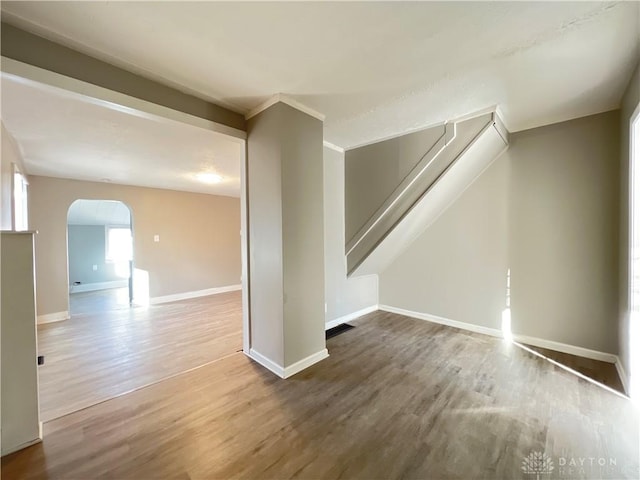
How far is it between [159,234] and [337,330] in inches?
160

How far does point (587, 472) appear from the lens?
1.34 metres

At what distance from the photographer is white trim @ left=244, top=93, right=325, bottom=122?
7.16 feet

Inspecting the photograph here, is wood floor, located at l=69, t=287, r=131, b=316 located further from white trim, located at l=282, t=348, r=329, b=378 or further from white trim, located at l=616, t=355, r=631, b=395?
white trim, located at l=616, t=355, r=631, b=395

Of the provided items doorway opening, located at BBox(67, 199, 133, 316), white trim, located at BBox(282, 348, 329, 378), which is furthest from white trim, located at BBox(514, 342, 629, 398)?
doorway opening, located at BBox(67, 199, 133, 316)

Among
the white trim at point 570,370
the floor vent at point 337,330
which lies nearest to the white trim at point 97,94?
the floor vent at point 337,330

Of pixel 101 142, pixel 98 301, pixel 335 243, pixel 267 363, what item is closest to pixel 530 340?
pixel 335 243

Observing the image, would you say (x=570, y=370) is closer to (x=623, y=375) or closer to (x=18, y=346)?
(x=623, y=375)

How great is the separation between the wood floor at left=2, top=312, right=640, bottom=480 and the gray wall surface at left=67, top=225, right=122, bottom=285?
694cm

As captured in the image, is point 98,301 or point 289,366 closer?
point 289,366

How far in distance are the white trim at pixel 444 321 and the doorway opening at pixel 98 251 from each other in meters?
5.79

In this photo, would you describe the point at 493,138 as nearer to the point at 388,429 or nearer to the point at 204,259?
the point at 388,429

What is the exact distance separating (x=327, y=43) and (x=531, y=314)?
11.3 feet

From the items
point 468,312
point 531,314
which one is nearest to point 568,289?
point 531,314

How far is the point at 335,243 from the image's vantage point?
349 centimetres
